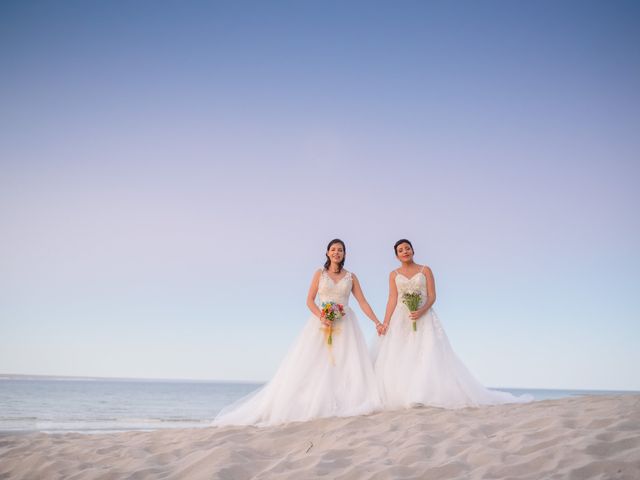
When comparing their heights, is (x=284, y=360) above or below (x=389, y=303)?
below

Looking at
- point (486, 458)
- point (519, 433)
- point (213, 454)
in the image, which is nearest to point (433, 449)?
point (486, 458)

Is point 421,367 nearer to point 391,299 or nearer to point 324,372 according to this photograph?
point 391,299

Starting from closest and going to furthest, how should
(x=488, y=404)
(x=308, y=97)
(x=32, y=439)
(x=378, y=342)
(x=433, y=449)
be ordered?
(x=433, y=449), (x=32, y=439), (x=488, y=404), (x=378, y=342), (x=308, y=97)

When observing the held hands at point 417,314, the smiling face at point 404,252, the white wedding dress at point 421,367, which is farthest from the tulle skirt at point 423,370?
the smiling face at point 404,252

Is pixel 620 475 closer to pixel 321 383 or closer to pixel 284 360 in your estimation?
pixel 321 383

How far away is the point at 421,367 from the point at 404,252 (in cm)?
192

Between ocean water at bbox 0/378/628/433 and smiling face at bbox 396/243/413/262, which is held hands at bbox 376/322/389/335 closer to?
smiling face at bbox 396/243/413/262

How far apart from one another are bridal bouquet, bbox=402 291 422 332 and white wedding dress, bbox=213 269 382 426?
89cm

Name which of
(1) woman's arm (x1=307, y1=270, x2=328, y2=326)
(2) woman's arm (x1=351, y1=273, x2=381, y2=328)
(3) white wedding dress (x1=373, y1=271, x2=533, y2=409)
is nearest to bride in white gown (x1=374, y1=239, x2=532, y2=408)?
(3) white wedding dress (x1=373, y1=271, x2=533, y2=409)

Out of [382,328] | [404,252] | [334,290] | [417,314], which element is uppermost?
[404,252]

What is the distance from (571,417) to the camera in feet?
15.6

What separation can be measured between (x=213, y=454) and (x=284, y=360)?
117 inches

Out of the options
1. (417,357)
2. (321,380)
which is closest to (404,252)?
(417,357)

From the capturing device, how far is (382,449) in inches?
169
